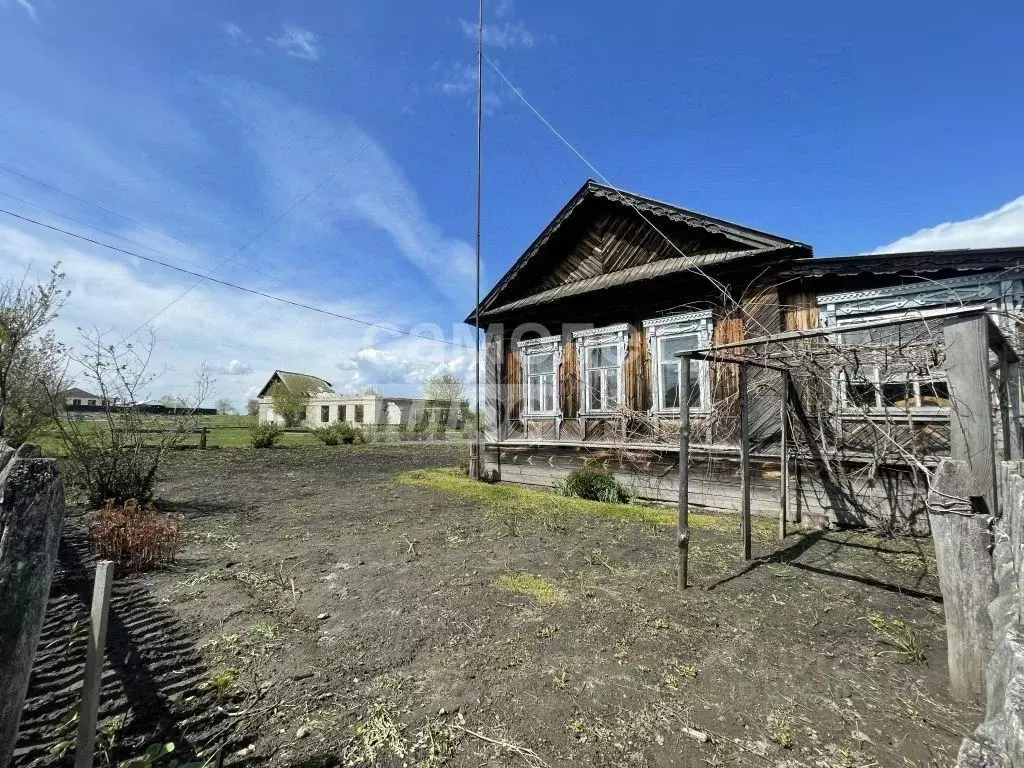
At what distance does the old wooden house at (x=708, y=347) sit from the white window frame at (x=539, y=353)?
0.12ft

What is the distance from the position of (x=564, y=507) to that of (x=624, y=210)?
6.42m

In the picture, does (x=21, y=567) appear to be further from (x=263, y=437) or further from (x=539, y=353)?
(x=263, y=437)

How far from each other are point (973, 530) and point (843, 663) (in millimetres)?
1275

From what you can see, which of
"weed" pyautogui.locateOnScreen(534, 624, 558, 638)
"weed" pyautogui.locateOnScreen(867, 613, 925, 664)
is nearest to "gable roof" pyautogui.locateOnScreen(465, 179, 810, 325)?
"weed" pyautogui.locateOnScreen(867, 613, 925, 664)

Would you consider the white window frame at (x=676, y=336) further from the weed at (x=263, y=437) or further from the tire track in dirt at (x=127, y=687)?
the weed at (x=263, y=437)

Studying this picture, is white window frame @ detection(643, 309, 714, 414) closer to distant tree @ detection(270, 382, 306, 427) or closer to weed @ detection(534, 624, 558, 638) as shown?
weed @ detection(534, 624, 558, 638)

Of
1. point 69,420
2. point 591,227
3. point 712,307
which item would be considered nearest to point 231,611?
point 69,420

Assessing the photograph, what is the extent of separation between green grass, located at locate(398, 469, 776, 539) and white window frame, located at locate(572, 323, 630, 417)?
1.97 meters

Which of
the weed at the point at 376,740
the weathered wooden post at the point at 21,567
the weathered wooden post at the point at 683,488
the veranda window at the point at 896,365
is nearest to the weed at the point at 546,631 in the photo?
the weed at the point at 376,740

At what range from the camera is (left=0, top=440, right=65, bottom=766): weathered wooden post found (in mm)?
1546

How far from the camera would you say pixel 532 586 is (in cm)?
446

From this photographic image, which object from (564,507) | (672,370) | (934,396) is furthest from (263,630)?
(934,396)

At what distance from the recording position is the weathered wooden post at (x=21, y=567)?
1.55 m

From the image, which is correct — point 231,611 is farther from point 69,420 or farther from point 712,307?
point 712,307
